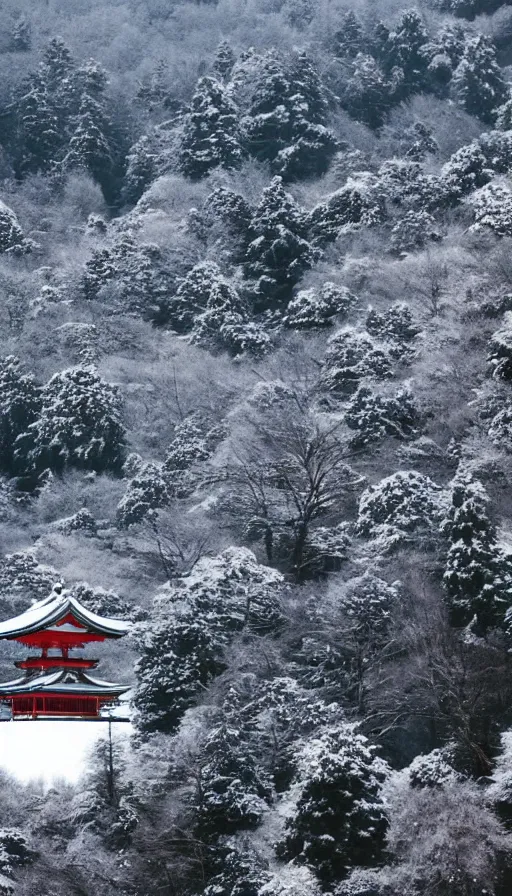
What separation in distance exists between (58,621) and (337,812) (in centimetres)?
636

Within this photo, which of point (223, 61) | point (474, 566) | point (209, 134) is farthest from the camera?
point (223, 61)

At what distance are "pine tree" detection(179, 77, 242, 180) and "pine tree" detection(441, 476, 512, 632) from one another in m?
27.9

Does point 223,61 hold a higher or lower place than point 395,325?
higher

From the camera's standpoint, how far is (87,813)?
20281 millimetres

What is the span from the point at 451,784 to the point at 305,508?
927 centimetres

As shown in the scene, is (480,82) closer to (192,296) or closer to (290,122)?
(290,122)

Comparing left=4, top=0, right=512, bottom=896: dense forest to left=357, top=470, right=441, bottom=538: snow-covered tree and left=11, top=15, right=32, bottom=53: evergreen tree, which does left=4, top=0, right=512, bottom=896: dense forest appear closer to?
left=357, top=470, right=441, bottom=538: snow-covered tree

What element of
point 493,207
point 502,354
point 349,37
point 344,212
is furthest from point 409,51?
point 502,354

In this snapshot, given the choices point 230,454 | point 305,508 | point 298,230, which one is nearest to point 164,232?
point 298,230

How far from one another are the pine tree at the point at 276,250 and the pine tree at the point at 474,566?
17.7 metres

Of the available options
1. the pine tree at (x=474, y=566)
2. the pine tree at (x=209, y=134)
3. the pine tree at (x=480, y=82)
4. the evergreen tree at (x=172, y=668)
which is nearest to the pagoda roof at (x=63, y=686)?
the evergreen tree at (x=172, y=668)

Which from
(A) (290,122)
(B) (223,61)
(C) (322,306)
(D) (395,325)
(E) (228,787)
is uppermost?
(B) (223,61)

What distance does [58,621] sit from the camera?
19.2 m

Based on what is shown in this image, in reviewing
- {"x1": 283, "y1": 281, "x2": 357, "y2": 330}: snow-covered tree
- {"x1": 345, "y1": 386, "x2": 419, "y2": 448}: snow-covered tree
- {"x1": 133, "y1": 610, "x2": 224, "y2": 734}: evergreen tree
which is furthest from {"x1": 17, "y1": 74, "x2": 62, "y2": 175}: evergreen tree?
{"x1": 133, "y1": 610, "x2": 224, "y2": 734}: evergreen tree
